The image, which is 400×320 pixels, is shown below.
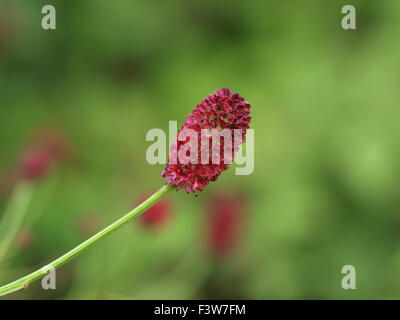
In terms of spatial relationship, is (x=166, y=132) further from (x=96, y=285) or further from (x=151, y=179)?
(x=96, y=285)

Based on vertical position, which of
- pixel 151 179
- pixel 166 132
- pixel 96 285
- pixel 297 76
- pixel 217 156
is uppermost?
pixel 297 76

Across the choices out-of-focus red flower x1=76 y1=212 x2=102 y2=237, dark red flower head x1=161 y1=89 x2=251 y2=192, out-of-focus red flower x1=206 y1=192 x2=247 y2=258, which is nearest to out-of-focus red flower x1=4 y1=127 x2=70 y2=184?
out-of-focus red flower x1=76 y1=212 x2=102 y2=237

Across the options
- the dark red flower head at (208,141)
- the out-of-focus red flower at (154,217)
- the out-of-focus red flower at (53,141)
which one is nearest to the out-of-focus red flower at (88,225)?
the out-of-focus red flower at (154,217)

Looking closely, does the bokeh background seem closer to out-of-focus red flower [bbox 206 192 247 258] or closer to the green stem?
out-of-focus red flower [bbox 206 192 247 258]

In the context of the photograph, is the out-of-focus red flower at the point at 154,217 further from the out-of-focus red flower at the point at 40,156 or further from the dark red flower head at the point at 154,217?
the out-of-focus red flower at the point at 40,156

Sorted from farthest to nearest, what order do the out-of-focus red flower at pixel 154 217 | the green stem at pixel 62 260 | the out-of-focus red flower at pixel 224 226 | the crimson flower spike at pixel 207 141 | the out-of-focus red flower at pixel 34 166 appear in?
1. the out-of-focus red flower at pixel 224 226
2. the out-of-focus red flower at pixel 154 217
3. the out-of-focus red flower at pixel 34 166
4. the crimson flower spike at pixel 207 141
5. the green stem at pixel 62 260

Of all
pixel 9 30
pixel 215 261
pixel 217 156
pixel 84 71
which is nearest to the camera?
pixel 217 156

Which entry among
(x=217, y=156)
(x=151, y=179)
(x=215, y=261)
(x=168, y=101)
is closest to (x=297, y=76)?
(x=168, y=101)
